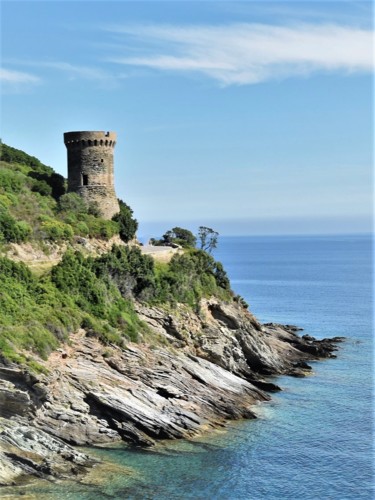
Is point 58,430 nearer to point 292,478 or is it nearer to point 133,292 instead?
point 292,478

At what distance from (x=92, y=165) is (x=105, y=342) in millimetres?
24087

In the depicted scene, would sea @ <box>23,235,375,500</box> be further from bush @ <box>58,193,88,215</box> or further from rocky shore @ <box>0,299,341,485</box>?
bush @ <box>58,193,88,215</box>

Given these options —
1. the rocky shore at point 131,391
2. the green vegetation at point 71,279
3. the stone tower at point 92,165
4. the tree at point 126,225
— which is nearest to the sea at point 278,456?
the rocky shore at point 131,391

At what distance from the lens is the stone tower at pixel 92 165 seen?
62938 mm

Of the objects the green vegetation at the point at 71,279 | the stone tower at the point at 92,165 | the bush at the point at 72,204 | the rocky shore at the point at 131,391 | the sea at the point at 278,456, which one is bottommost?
the sea at the point at 278,456

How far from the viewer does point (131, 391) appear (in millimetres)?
39594

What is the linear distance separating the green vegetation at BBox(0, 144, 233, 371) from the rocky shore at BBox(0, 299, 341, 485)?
127 centimetres

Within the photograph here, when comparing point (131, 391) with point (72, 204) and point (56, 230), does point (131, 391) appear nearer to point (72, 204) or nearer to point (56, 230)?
point (56, 230)

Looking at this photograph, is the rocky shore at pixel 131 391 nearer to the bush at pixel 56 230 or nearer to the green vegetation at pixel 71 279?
the green vegetation at pixel 71 279

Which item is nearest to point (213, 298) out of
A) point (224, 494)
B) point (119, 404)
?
point (119, 404)

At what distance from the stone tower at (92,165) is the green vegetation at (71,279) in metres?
1.24

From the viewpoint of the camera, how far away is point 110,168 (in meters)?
64.1

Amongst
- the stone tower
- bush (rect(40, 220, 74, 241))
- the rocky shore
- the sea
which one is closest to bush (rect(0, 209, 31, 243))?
bush (rect(40, 220, 74, 241))

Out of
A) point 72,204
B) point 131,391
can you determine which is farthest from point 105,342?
point 72,204
